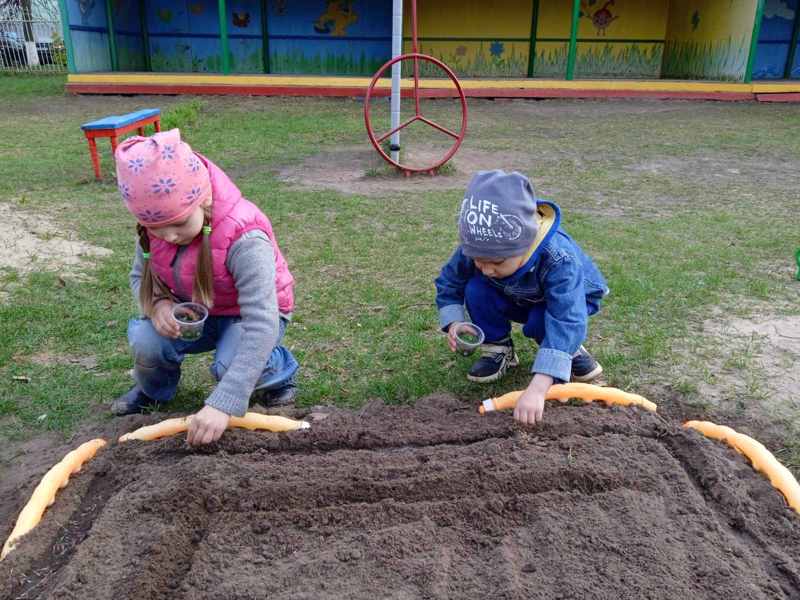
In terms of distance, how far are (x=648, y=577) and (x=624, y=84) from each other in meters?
13.2

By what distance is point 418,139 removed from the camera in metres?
9.48

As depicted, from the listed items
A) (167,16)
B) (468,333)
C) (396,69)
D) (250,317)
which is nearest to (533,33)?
(167,16)

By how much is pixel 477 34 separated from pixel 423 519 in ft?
48.9

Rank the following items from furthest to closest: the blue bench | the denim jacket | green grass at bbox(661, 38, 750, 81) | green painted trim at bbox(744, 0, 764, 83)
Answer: green grass at bbox(661, 38, 750, 81), green painted trim at bbox(744, 0, 764, 83), the blue bench, the denim jacket

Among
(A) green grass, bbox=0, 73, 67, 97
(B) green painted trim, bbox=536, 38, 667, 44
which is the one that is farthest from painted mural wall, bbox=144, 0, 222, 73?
(B) green painted trim, bbox=536, 38, 667, 44

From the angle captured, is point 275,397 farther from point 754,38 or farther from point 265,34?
point 265,34

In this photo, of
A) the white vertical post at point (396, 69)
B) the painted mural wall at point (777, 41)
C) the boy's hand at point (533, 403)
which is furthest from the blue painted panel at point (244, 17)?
the boy's hand at point (533, 403)

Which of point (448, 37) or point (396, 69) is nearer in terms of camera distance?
point (396, 69)

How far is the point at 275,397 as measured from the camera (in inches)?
107

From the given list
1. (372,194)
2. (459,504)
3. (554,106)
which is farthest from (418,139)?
(459,504)

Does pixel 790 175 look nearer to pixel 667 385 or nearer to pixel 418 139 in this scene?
pixel 418 139

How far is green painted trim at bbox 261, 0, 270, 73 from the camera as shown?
1506 cm

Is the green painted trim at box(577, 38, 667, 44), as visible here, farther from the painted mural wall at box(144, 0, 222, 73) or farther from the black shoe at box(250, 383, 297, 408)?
the black shoe at box(250, 383, 297, 408)

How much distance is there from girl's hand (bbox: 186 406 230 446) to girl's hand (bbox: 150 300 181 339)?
363mm
